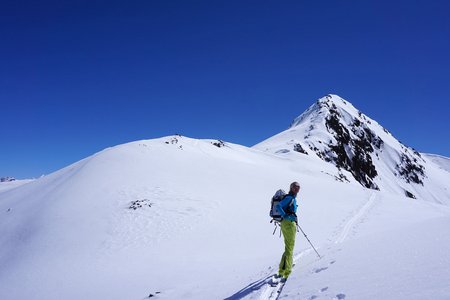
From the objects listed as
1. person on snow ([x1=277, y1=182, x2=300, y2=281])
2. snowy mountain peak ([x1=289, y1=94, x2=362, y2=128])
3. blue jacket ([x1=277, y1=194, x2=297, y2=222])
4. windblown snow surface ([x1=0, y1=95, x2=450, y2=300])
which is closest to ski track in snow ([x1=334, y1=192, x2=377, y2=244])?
windblown snow surface ([x1=0, y1=95, x2=450, y2=300])

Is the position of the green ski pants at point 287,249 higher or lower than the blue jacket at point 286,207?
lower

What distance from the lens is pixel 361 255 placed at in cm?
851

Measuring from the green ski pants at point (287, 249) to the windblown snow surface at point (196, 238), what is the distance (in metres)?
0.33

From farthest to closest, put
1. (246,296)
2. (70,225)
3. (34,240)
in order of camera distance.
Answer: (70,225)
(34,240)
(246,296)

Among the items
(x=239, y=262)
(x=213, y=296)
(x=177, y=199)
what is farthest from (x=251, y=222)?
(x=213, y=296)

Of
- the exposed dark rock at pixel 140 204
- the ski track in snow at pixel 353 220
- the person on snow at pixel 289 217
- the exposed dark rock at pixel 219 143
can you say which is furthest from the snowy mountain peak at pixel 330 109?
the person on snow at pixel 289 217

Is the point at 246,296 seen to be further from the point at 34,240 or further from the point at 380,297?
the point at 34,240

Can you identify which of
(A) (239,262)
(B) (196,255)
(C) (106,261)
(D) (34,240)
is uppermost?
(D) (34,240)

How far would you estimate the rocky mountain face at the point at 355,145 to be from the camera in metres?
98.2

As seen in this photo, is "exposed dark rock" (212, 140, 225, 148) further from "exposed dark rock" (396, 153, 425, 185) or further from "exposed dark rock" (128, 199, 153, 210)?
"exposed dark rock" (396, 153, 425, 185)

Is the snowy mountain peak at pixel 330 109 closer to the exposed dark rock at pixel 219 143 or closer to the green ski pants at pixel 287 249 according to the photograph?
the exposed dark rock at pixel 219 143

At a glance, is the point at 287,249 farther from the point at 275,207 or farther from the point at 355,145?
the point at 355,145

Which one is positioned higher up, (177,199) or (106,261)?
(177,199)

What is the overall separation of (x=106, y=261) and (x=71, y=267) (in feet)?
4.80
